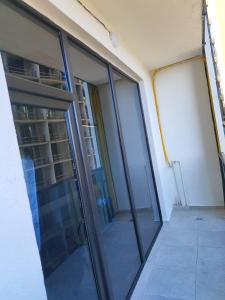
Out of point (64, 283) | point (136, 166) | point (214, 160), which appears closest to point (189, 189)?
point (214, 160)

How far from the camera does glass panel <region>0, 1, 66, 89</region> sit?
4.29ft

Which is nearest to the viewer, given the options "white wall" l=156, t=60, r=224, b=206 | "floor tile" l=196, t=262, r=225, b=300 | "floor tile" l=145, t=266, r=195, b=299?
"floor tile" l=196, t=262, r=225, b=300

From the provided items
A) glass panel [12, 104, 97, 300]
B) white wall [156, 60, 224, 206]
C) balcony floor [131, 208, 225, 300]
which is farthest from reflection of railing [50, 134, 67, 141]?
white wall [156, 60, 224, 206]

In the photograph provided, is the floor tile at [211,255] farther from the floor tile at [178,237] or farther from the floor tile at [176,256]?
the floor tile at [178,237]

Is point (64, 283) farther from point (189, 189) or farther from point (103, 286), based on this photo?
point (189, 189)

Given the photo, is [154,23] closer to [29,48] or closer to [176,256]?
[29,48]

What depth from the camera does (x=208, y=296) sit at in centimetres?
203

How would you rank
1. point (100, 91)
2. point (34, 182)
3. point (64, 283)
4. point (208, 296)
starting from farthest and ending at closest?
point (100, 91)
point (208, 296)
point (64, 283)
point (34, 182)

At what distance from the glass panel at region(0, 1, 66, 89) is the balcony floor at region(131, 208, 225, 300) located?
200 cm

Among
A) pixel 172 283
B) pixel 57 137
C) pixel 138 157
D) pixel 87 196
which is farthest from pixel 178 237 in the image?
pixel 57 137

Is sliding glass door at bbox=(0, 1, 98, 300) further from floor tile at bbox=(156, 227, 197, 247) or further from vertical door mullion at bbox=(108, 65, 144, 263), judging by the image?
floor tile at bbox=(156, 227, 197, 247)

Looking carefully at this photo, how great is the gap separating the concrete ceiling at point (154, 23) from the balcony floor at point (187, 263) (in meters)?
2.54

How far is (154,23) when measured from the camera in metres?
2.49

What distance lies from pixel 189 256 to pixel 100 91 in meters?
2.09
